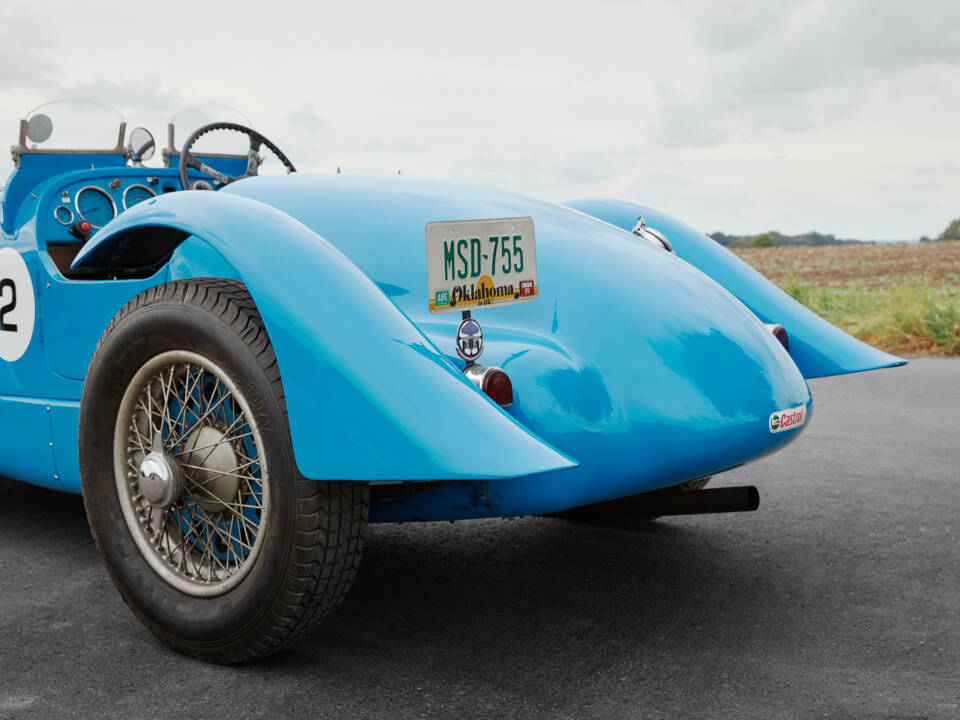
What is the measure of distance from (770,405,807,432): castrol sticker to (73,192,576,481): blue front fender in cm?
78

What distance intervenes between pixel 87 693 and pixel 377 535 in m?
1.57

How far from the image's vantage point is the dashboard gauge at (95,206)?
427cm

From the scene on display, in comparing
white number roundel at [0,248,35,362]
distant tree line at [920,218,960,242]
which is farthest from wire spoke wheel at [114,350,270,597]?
distant tree line at [920,218,960,242]

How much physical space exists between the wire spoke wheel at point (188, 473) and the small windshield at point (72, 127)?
6.91ft

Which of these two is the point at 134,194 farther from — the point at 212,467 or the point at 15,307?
the point at 212,467

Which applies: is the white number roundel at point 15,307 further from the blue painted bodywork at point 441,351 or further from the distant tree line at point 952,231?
the distant tree line at point 952,231

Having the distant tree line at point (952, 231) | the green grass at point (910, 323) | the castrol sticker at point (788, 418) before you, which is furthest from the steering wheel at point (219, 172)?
the distant tree line at point (952, 231)

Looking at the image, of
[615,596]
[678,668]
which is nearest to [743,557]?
[615,596]

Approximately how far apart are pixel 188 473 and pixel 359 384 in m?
0.79

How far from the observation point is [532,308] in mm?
2840

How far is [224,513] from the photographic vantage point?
2746mm

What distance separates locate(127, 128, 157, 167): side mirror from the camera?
16.1 ft

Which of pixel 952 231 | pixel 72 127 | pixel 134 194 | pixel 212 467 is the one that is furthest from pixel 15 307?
pixel 952 231

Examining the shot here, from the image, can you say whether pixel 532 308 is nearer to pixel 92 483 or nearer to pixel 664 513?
pixel 664 513
